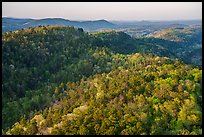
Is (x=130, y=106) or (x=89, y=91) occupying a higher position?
(x=130, y=106)

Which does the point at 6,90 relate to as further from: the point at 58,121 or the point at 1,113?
the point at 58,121

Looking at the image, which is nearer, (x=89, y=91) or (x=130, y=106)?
(x=130, y=106)

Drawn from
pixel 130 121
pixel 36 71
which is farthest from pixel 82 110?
pixel 36 71

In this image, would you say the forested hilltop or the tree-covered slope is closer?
the tree-covered slope

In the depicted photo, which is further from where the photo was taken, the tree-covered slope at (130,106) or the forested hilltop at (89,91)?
the forested hilltop at (89,91)
